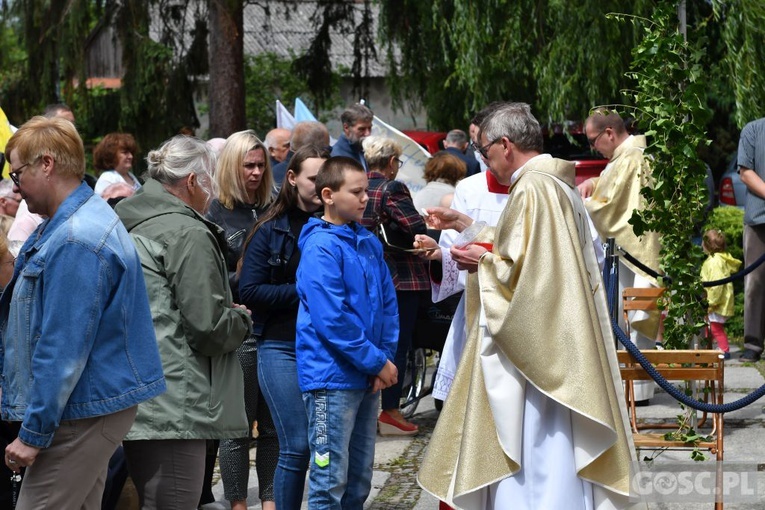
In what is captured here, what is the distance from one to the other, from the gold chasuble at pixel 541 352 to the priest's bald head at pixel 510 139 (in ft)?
0.43

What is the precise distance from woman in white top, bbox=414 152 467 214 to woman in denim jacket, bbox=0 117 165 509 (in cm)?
464

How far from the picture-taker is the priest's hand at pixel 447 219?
534 cm

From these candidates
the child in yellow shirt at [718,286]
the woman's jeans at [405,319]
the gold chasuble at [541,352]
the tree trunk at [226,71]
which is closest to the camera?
the gold chasuble at [541,352]

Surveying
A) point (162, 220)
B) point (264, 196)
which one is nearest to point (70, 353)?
A: point (162, 220)

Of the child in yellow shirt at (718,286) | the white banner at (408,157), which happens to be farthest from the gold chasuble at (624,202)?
the white banner at (408,157)

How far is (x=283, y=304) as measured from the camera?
520 cm

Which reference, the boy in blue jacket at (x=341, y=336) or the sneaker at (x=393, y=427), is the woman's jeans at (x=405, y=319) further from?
the boy in blue jacket at (x=341, y=336)

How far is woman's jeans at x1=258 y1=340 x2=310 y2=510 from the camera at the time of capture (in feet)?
16.5

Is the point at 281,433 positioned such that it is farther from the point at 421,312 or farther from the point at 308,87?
the point at 308,87

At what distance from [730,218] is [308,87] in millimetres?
6043

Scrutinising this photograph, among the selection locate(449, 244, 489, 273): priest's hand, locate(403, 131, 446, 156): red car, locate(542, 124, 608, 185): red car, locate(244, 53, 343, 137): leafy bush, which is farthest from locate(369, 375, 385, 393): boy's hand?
locate(244, 53, 343, 137): leafy bush

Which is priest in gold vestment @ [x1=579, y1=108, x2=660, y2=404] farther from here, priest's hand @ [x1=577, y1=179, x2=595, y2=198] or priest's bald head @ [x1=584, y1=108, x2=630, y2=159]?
priest's hand @ [x1=577, y1=179, x2=595, y2=198]

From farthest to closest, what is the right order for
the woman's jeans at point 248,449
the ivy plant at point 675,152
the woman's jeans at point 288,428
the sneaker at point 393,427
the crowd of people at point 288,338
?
the sneaker at point 393,427
the ivy plant at point 675,152
the woman's jeans at point 248,449
the woman's jeans at point 288,428
the crowd of people at point 288,338

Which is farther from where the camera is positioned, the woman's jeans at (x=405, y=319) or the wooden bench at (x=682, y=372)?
the woman's jeans at (x=405, y=319)
